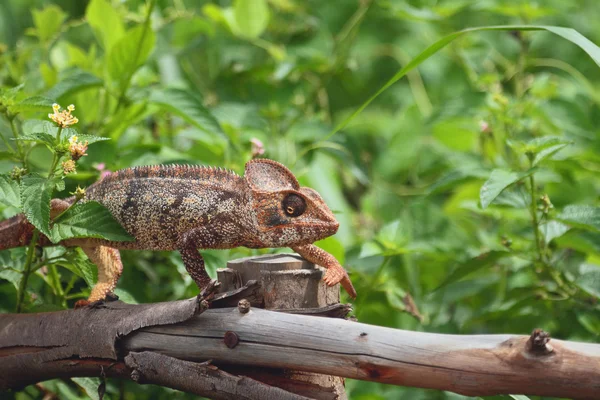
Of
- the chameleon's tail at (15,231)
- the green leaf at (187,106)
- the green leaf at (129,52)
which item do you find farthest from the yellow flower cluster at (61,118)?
the green leaf at (129,52)

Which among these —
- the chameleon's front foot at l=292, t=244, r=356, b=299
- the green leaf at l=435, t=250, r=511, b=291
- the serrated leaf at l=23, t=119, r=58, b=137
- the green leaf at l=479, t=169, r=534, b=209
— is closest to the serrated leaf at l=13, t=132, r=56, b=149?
the serrated leaf at l=23, t=119, r=58, b=137

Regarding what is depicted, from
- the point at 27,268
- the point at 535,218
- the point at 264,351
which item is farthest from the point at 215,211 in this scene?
the point at 535,218

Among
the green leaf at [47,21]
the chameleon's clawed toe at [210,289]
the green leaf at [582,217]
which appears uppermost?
the green leaf at [47,21]

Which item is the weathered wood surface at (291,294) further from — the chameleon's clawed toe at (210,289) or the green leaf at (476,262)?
the green leaf at (476,262)

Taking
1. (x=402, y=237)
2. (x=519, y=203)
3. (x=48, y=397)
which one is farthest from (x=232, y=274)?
(x=519, y=203)

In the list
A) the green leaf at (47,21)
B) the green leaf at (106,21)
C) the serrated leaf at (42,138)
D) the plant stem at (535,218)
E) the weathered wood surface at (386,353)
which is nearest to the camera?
the weathered wood surface at (386,353)

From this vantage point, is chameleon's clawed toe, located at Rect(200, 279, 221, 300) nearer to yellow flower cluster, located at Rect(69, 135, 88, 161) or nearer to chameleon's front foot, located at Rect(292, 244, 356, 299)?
chameleon's front foot, located at Rect(292, 244, 356, 299)

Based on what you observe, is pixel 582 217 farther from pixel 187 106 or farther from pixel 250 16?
pixel 250 16
